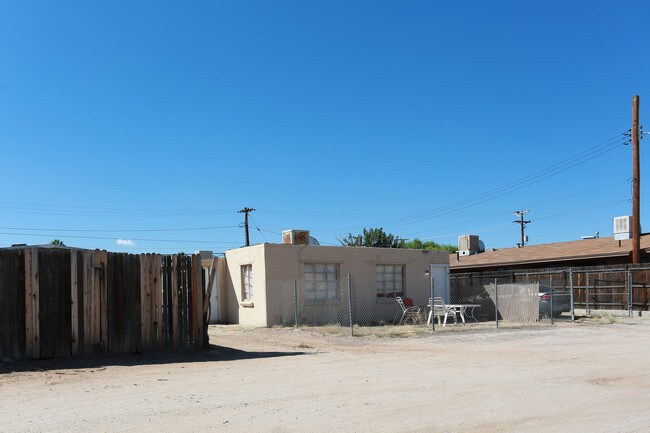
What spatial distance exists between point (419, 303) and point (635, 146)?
462 inches

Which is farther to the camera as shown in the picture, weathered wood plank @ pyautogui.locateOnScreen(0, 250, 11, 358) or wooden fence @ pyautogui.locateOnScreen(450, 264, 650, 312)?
wooden fence @ pyautogui.locateOnScreen(450, 264, 650, 312)

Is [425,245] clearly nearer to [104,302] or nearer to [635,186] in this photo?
[635,186]

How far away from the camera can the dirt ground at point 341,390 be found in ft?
20.7

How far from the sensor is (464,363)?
35.1 feet

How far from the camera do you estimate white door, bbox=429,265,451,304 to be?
76.2 feet

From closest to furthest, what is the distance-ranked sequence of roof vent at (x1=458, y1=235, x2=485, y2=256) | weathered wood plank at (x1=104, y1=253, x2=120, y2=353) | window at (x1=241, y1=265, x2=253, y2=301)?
weathered wood plank at (x1=104, y1=253, x2=120, y2=353) < window at (x1=241, y1=265, x2=253, y2=301) < roof vent at (x1=458, y1=235, x2=485, y2=256)

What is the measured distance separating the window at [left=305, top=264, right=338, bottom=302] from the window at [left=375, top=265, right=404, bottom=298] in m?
1.83

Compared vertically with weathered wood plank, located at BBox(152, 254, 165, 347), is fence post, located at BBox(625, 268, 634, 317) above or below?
below

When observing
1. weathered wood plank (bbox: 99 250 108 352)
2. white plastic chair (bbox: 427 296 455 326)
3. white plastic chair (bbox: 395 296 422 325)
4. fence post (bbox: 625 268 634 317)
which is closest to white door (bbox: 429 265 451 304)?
white plastic chair (bbox: 427 296 455 326)

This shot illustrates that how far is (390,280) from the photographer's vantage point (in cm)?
2234

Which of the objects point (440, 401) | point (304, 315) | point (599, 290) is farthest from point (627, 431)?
point (599, 290)

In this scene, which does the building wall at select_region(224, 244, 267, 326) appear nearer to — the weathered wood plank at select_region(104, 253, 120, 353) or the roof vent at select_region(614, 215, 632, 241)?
Answer: the weathered wood plank at select_region(104, 253, 120, 353)

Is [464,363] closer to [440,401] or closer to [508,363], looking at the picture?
[508,363]

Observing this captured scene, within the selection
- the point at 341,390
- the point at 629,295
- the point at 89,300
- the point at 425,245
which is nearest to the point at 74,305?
the point at 89,300
